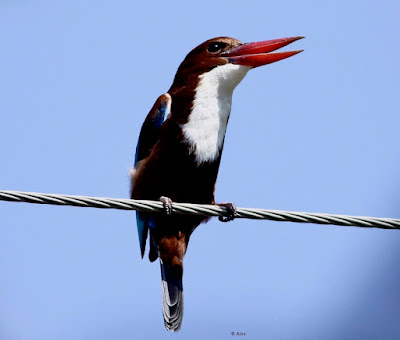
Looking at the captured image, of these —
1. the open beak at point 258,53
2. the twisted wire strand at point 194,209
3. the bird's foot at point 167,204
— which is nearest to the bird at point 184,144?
the open beak at point 258,53

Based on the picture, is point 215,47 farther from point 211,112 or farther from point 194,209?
point 194,209

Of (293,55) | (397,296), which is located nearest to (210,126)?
(293,55)

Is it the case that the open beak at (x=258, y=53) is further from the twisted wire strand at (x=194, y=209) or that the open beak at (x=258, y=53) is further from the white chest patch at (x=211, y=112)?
the twisted wire strand at (x=194, y=209)

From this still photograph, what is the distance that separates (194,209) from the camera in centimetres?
441

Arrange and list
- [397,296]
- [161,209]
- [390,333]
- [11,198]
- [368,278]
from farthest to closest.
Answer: [368,278], [397,296], [390,333], [161,209], [11,198]

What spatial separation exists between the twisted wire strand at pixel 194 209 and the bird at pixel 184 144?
1043 mm

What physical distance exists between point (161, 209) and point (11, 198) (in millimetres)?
841

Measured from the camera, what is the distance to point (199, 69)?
18.9ft

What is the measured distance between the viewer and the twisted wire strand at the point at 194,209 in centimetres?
404

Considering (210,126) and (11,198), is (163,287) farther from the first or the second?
(11,198)

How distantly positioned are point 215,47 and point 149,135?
720 millimetres

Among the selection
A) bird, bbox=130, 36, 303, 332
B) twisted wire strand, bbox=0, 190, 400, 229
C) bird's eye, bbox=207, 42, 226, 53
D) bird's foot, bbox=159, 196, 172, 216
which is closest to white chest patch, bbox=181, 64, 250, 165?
bird, bbox=130, 36, 303, 332

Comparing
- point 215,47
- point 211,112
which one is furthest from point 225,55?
point 211,112

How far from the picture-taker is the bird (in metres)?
5.48
